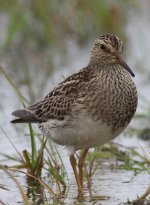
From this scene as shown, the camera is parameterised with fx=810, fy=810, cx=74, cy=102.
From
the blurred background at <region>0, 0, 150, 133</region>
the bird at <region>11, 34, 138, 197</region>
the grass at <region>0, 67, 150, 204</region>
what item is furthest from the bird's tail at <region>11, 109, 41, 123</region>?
the blurred background at <region>0, 0, 150, 133</region>

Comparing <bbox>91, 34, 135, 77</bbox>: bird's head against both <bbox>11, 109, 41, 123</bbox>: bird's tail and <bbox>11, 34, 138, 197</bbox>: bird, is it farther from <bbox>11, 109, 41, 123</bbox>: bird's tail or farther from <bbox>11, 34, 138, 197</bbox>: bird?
<bbox>11, 109, 41, 123</bbox>: bird's tail

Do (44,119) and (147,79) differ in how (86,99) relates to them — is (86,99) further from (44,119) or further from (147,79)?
(147,79)

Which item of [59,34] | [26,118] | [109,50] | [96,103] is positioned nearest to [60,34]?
[59,34]

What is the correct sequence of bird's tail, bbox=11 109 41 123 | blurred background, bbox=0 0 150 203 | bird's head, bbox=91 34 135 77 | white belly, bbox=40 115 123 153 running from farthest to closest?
blurred background, bbox=0 0 150 203 → bird's tail, bbox=11 109 41 123 → bird's head, bbox=91 34 135 77 → white belly, bbox=40 115 123 153

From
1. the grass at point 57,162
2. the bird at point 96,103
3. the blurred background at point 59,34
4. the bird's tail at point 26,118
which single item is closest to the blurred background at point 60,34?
the blurred background at point 59,34

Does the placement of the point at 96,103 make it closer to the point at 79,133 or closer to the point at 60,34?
the point at 79,133

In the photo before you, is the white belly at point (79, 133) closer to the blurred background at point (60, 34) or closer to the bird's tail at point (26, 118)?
the bird's tail at point (26, 118)

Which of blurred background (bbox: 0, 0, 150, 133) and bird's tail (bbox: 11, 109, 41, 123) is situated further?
blurred background (bbox: 0, 0, 150, 133)
